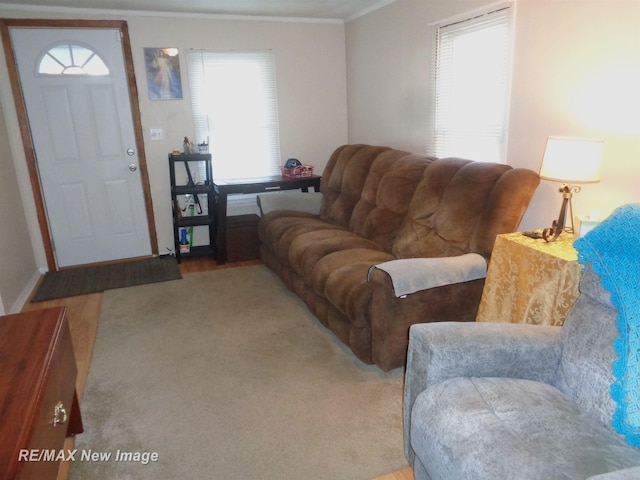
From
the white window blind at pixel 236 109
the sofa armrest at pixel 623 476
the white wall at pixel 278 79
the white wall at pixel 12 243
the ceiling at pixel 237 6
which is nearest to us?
the sofa armrest at pixel 623 476

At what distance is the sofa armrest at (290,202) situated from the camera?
4.09 metres

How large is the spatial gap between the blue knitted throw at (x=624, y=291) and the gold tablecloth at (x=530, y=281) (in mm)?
406

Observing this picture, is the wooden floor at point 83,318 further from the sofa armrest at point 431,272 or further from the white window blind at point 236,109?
the sofa armrest at point 431,272

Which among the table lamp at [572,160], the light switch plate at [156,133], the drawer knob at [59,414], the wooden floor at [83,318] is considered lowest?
the wooden floor at [83,318]

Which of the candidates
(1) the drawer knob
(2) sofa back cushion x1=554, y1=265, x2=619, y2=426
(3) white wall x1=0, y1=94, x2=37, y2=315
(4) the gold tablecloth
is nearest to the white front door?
(3) white wall x1=0, y1=94, x2=37, y2=315

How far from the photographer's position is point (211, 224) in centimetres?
435

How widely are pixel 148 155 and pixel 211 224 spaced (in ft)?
2.85

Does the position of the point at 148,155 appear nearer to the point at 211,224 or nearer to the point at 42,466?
the point at 211,224

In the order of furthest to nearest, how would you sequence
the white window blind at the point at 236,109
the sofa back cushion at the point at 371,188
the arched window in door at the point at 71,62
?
the white window blind at the point at 236,109, the arched window in door at the point at 71,62, the sofa back cushion at the point at 371,188

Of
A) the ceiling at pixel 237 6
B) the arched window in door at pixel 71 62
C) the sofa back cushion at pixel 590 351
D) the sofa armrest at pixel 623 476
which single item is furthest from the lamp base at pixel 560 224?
the arched window in door at pixel 71 62

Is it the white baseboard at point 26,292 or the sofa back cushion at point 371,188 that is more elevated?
the sofa back cushion at point 371,188

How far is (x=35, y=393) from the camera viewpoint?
1378 mm

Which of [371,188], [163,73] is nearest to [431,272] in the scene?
[371,188]

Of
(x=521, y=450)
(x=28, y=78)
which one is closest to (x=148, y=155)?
(x=28, y=78)
